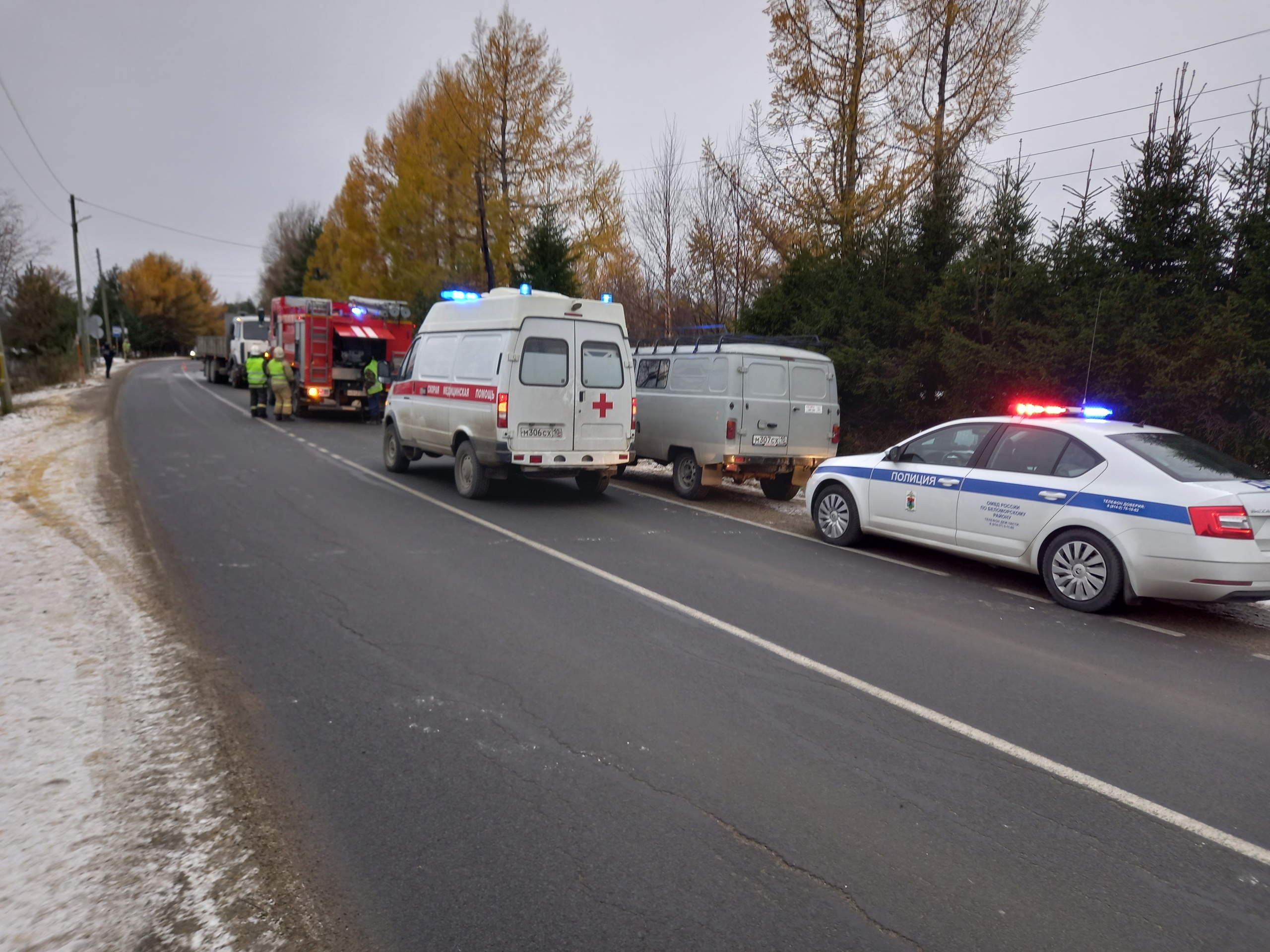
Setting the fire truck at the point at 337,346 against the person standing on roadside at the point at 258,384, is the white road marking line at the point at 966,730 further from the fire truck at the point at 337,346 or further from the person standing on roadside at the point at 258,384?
the person standing on roadside at the point at 258,384

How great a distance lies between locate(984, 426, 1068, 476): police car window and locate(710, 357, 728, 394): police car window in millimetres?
4271

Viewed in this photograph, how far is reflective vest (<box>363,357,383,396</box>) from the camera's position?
20.7 metres

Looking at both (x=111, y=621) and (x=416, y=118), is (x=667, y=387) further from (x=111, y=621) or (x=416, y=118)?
(x=416, y=118)

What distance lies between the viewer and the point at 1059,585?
693cm

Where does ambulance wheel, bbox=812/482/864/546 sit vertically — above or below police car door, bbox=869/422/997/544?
below

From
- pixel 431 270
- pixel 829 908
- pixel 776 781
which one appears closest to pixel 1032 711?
pixel 776 781

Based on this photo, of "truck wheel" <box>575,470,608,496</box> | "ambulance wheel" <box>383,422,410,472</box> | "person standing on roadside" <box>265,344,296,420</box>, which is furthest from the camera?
"person standing on roadside" <box>265,344,296,420</box>

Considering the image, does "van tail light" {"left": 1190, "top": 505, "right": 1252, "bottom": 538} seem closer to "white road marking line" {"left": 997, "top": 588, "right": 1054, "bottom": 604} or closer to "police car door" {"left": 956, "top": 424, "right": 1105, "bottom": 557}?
"police car door" {"left": 956, "top": 424, "right": 1105, "bottom": 557}

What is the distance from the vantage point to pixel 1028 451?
7.40 m

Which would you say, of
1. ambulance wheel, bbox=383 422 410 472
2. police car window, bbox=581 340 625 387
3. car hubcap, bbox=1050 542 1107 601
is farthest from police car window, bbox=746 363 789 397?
ambulance wheel, bbox=383 422 410 472

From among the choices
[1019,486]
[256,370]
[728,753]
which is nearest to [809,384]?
[1019,486]

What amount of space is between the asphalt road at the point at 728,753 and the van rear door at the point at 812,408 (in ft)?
12.7

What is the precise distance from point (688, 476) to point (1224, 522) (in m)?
6.88

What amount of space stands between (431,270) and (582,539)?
73.4 feet
